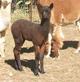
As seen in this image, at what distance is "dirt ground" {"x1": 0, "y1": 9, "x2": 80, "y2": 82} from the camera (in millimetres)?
7628

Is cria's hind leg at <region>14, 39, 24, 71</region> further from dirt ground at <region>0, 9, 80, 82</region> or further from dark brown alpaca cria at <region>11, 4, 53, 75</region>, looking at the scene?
dirt ground at <region>0, 9, 80, 82</region>

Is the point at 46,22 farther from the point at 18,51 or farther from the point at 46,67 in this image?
the point at 46,67

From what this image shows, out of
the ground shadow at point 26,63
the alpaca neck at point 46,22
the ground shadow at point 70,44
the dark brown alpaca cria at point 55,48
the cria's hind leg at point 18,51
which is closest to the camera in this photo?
the alpaca neck at point 46,22

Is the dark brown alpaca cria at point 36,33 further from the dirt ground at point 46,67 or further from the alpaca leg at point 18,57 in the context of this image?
the dirt ground at point 46,67

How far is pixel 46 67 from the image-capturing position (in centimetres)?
832

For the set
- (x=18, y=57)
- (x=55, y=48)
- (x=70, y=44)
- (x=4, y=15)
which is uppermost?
(x=4, y=15)

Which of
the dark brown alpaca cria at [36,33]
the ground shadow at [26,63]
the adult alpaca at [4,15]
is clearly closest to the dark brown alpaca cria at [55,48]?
the ground shadow at [26,63]

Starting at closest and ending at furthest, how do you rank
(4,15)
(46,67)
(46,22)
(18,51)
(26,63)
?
(46,22) < (18,51) < (46,67) < (26,63) < (4,15)

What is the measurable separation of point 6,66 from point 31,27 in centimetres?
109

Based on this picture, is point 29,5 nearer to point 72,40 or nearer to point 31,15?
point 31,15

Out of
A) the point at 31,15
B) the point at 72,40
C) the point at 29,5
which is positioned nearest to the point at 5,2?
the point at 72,40

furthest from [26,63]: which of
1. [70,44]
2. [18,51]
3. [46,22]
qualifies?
[70,44]

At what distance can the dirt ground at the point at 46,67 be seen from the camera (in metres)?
7.63

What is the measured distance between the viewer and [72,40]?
36.2ft
